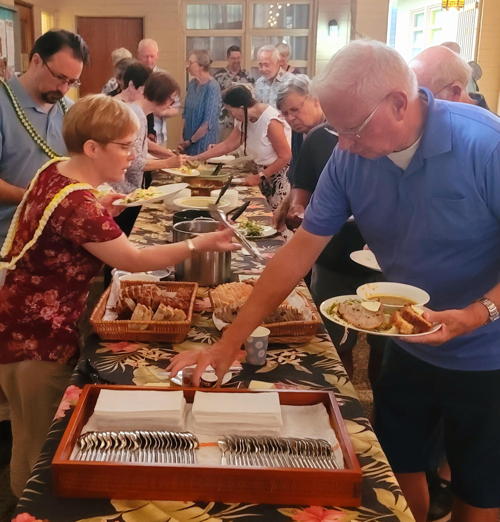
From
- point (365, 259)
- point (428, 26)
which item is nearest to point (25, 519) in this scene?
point (365, 259)

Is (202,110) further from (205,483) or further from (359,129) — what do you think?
(205,483)

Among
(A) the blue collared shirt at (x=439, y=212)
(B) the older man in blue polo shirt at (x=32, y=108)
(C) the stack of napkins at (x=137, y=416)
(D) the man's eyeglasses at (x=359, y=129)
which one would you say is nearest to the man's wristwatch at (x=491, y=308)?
(A) the blue collared shirt at (x=439, y=212)

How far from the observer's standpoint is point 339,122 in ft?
4.31

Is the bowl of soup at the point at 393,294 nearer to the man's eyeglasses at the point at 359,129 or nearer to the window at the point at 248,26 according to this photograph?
the man's eyeglasses at the point at 359,129

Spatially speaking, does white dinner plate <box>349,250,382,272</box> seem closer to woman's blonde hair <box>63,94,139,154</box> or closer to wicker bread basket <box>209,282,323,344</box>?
wicker bread basket <box>209,282,323,344</box>

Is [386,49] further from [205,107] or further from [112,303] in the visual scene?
[205,107]

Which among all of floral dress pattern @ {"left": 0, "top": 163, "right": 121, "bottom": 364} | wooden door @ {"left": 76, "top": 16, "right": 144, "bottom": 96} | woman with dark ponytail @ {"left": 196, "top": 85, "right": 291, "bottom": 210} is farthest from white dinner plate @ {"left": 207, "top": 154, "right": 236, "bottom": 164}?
wooden door @ {"left": 76, "top": 16, "right": 144, "bottom": 96}

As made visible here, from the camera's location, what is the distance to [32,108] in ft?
8.09

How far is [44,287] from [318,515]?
1003 mm

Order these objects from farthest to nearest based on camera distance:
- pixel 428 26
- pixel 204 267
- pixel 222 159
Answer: pixel 428 26
pixel 222 159
pixel 204 267

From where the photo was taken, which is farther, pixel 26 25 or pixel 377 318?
pixel 26 25

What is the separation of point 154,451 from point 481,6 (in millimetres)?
8288

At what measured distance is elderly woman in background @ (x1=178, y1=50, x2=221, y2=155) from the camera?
640 centimetres

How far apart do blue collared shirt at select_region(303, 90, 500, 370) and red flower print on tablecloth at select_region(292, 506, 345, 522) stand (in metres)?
0.61
